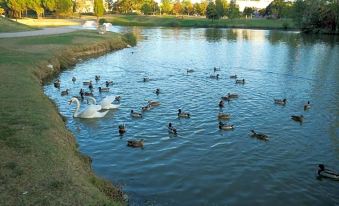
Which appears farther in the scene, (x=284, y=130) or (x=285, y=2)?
(x=285, y=2)

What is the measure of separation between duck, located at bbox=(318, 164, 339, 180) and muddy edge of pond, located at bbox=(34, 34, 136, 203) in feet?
30.4

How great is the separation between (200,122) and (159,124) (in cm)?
276

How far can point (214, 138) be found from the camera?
23.2 meters

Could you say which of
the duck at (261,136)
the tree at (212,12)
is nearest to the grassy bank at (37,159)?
the duck at (261,136)

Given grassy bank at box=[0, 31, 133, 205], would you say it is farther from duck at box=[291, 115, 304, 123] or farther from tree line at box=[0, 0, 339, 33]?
tree line at box=[0, 0, 339, 33]

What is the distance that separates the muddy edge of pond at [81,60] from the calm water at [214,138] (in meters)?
0.84

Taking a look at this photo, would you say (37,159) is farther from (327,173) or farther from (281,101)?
(281,101)

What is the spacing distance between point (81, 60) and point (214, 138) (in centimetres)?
3322

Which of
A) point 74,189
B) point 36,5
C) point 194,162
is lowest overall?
Result: point 194,162

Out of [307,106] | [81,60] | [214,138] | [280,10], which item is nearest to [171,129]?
[214,138]

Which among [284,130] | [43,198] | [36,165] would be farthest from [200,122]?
[43,198]

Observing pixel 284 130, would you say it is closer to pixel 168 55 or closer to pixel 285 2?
pixel 168 55

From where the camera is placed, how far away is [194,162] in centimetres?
1972

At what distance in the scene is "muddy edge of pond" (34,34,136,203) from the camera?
15.5 meters
